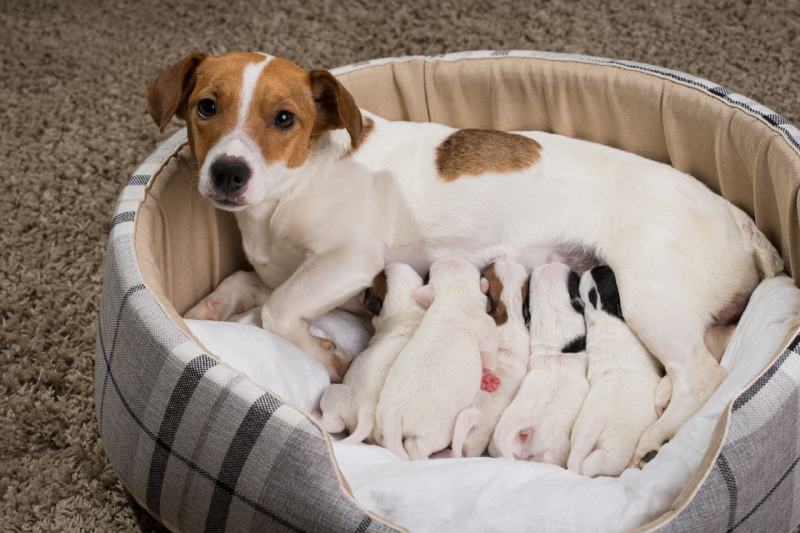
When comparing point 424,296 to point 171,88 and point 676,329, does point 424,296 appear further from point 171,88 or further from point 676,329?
point 171,88

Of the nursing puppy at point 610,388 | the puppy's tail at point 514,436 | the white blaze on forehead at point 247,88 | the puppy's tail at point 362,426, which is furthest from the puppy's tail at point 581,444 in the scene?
the white blaze on forehead at point 247,88

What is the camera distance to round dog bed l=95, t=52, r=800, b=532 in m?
1.67

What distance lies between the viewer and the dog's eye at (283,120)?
7.28 ft

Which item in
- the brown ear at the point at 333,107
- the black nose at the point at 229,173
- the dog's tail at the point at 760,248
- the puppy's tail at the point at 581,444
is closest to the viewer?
the puppy's tail at the point at 581,444

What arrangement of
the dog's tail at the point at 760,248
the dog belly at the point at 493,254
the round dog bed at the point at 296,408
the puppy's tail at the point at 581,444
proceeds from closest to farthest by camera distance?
the round dog bed at the point at 296,408
the puppy's tail at the point at 581,444
the dog's tail at the point at 760,248
the dog belly at the point at 493,254

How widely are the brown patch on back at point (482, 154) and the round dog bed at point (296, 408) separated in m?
0.46

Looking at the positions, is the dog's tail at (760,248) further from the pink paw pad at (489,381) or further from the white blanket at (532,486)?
the pink paw pad at (489,381)

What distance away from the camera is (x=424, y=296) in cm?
241

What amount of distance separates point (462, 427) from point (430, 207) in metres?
0.68

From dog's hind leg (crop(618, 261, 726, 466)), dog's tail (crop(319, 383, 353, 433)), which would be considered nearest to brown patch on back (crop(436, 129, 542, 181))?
dog's hind leg (crop(618, 261, 726, 466))

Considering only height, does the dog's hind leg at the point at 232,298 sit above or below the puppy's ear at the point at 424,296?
below

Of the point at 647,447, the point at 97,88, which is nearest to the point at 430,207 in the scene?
the point at 647,447

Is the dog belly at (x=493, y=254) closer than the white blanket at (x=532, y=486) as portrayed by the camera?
No

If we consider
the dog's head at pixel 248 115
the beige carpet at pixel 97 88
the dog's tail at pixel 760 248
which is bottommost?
the beige carpet at pixel 97 88
